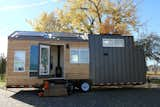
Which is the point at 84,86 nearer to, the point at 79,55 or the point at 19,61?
the point at 79,55

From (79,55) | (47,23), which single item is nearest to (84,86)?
(79,55)

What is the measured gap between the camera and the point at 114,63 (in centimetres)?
1783

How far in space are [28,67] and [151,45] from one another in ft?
60.1

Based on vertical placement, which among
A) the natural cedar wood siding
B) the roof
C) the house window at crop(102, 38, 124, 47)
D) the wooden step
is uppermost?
the roof

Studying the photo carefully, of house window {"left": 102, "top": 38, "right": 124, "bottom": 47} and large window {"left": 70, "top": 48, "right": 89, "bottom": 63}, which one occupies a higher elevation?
house window {"left": 102, "top": 38, "right": 124, "bottom": 47}

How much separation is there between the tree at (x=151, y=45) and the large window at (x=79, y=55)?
14463 mm

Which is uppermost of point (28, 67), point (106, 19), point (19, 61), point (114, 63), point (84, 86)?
point (106, 19)

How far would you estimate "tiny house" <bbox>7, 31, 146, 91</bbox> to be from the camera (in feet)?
52.6

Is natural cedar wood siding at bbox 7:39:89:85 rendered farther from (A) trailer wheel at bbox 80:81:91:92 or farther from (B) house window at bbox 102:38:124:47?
(B) house window at bbox 102:38:124:47

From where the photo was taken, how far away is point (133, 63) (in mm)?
18375

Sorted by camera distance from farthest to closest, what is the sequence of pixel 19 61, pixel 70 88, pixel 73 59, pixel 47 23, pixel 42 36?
pixel 47 23 → pixel 73 59 → pixel 42 36 → pixel 70 88 → pixel 19 61

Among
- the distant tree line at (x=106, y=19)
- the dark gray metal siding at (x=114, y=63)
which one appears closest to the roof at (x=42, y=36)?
the dark gray metal siding at (x=114, y=63)

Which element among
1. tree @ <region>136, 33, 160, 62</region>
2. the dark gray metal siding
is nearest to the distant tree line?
tree @ <region>136, 33, 160, 62</region>

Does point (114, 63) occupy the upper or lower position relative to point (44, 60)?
lower
